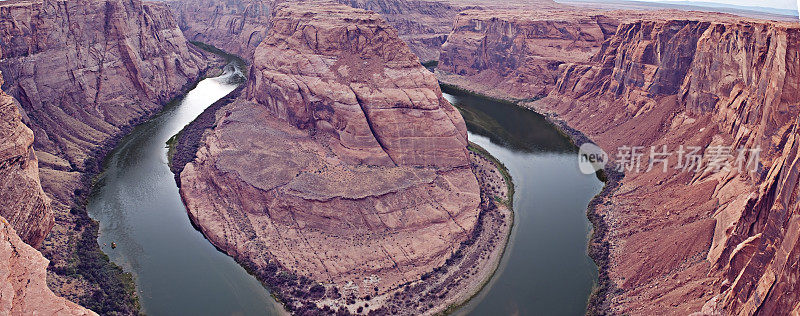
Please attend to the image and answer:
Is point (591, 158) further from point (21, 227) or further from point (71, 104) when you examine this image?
point (71, 104)

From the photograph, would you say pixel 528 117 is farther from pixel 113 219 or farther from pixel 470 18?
pixel 113 219

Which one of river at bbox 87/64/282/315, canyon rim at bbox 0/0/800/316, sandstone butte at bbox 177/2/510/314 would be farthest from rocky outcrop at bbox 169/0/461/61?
sandstone butte at bbox 177/2/510/314

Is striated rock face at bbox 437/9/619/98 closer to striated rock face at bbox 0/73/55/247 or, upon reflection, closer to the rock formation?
the rock formation

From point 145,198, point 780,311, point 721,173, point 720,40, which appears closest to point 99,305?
point 145,198

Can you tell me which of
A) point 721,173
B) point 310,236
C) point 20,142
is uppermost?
point 20,142

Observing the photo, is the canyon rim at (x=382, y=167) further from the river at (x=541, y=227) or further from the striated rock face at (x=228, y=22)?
the striated rock face at (x=228, y=22)

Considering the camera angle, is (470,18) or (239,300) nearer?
(239,300)
